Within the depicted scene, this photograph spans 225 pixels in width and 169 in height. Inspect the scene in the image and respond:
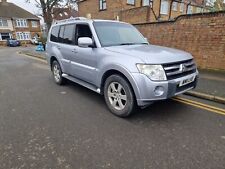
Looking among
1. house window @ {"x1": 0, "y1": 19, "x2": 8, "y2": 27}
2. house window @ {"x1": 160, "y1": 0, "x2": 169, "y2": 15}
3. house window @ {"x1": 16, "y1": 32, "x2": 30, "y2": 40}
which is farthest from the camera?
house window @ {"x1": 16, "y1": 32, "x2": 30, "y2": 40}

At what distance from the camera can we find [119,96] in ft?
12.2

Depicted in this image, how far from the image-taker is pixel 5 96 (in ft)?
16.7

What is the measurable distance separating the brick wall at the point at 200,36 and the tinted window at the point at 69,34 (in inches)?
201

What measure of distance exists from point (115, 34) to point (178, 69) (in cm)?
181

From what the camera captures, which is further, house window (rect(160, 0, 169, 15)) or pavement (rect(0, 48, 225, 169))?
house window (rect(160, 0, 169, 15))

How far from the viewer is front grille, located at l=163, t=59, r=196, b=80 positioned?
3.28 m

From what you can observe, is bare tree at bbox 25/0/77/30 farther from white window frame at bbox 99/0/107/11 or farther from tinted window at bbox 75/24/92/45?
tinted window at bbox 75/24/92/45

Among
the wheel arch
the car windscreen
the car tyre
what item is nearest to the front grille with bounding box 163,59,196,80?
the wheel arch

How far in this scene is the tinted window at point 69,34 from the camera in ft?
16.2

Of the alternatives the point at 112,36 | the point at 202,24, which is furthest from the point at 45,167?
the point at 202,24

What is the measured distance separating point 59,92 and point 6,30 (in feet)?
145

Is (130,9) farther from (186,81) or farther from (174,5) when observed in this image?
(174,5)

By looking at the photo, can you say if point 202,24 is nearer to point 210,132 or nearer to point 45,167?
point 210,132

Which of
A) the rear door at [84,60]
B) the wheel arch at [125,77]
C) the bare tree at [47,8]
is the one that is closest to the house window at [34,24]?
the bare tree at [47,8]
